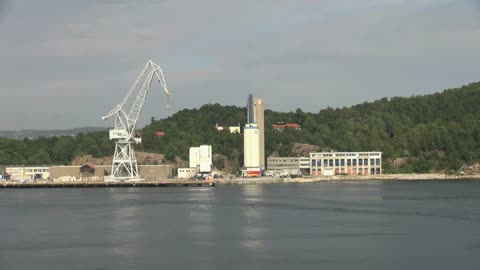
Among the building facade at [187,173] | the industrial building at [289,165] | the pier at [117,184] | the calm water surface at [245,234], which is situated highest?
the industrial building at [289,165]

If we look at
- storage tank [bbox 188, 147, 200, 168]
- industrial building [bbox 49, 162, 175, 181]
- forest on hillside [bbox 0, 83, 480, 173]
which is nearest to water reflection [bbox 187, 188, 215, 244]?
storage tank [bbox 188, 147, 200, 168]

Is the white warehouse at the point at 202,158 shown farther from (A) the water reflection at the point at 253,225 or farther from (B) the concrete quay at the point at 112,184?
(A) the water reflection at the point at 253,225

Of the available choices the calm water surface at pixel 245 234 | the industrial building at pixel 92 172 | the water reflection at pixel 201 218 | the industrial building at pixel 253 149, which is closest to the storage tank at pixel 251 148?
the industrial building at pixel 253 149

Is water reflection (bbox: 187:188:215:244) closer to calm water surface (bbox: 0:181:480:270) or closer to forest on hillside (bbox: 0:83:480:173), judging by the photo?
calm water surface (bbox: 0:181:480:270)

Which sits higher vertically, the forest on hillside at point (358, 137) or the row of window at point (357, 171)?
the forest on hillside at point (358, 137)

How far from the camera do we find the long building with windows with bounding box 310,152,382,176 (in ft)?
227

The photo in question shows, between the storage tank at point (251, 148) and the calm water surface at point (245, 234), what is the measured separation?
28.3 meters

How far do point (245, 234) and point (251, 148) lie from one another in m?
43.1

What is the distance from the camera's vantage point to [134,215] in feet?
105

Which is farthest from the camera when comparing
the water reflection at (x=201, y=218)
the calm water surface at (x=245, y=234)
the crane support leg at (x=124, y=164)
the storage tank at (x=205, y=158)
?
the storage tank at (x=205, y=158)

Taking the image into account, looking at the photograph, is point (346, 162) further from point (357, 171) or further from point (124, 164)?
point (124, 164)

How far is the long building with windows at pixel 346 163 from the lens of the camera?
2724 inches

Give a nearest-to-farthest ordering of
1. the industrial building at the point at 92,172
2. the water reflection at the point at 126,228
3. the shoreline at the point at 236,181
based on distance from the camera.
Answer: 1. the water reflection at the point at 126,228
2. the shoreline at the point at 236,181
3. the industrial building at the point at 92,172

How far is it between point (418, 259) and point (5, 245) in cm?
1109
